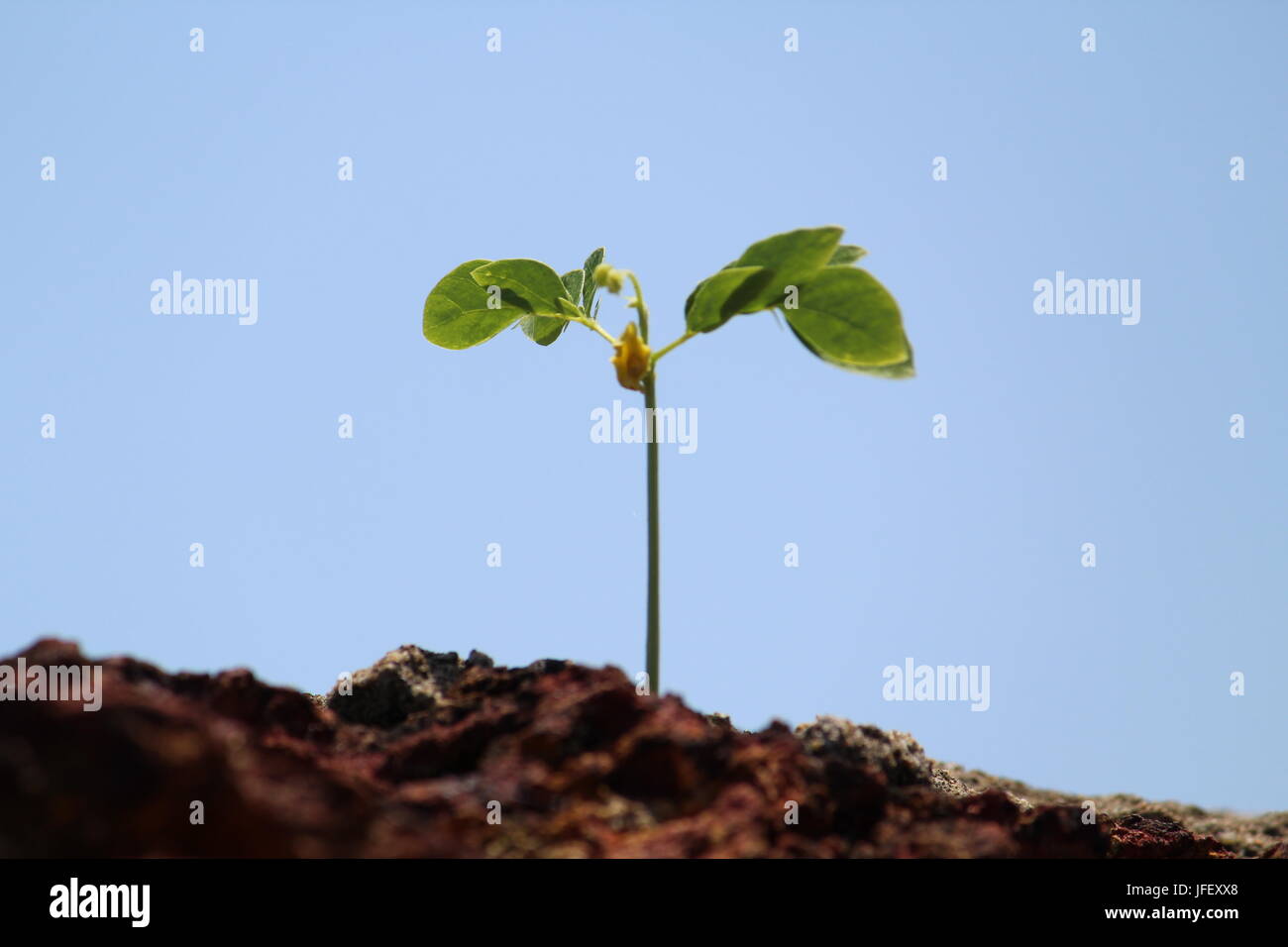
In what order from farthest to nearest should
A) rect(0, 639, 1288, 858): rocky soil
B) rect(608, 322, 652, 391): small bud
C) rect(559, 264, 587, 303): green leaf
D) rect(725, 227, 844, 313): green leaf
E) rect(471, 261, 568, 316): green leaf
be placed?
1. rect(559, 264, 587, 303): green leaf
2. rect(471, 261, 568, 316): green leaf
3. rect(608, 322, 652, 391): small bud
4. rect(725, 227, 844, 313): green leaf
5. rect(0, 639, 1288, 858): rocky soil

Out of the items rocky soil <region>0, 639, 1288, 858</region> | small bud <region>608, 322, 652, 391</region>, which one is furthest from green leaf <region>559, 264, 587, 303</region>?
rocky soil <region>0, 639, 1288, 858</region>

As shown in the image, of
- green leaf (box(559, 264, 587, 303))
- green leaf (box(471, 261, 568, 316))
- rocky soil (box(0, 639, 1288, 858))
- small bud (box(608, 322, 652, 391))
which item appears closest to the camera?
rocky soil (box(0, 639, 1288, 858))

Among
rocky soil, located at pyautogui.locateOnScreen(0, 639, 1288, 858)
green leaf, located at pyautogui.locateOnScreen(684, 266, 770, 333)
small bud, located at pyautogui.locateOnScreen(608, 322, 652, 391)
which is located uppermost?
green leaf, located at pyautogui.locateOnScreen(684, 266, 770, 333)

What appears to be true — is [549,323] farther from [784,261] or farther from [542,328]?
[784,261]

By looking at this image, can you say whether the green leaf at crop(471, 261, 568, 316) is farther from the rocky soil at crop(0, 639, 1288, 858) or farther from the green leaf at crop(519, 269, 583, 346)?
the rocky soil at crop(0, 639, 1288, 858)

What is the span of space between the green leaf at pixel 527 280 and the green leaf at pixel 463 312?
4cm

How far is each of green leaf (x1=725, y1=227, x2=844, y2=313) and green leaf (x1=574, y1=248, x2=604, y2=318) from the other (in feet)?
1.61

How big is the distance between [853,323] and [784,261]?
0.61 feet

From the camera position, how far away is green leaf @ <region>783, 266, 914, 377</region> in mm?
2031

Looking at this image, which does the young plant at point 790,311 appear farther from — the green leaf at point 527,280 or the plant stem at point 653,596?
the green leaf at point 527,280
